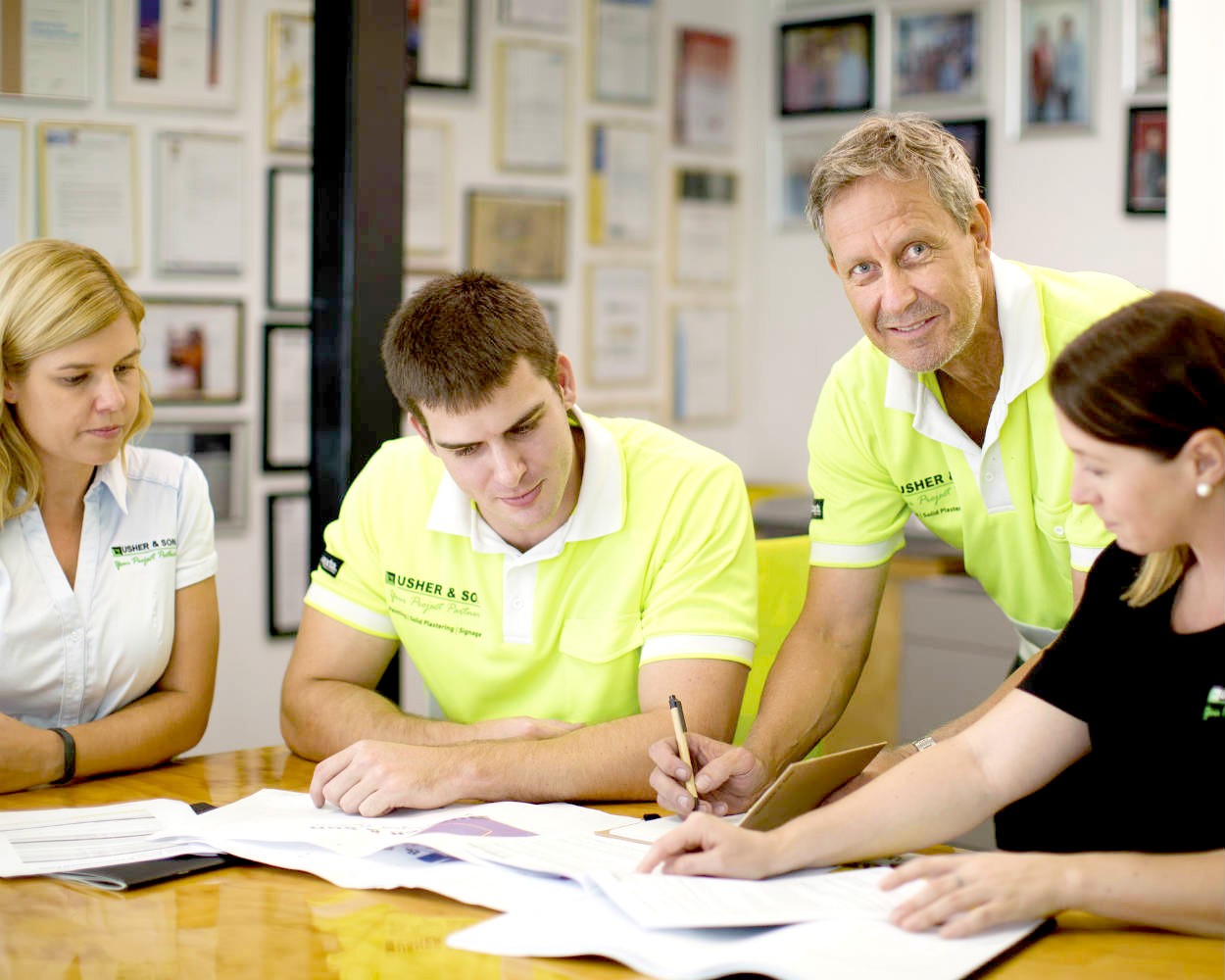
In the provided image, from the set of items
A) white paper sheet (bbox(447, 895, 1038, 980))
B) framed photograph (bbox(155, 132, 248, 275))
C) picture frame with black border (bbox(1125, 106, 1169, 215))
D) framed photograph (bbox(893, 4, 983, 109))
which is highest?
framed photograph (bbox(893, 4, 983, 109))

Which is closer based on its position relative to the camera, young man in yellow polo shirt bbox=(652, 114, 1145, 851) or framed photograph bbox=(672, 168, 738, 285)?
young man in yellow polo shirt bbox=(652, 114, 1145, 851)

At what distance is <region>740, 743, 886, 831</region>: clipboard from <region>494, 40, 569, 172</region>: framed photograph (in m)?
3.06

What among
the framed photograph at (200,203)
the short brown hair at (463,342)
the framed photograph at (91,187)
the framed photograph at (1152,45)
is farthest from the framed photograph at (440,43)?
the short brown hair at (463,342)

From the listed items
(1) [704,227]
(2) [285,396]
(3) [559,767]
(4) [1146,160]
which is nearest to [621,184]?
(1) [704,227]

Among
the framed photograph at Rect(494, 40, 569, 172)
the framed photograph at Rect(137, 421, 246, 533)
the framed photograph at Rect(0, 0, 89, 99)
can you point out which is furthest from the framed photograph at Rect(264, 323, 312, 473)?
the framed photograph at Rect(494, 40, 569, 172)

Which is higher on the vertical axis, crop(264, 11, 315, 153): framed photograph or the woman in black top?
crop(264, 11, 315, 153): framed photograph

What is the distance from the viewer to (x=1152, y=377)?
1311 mm

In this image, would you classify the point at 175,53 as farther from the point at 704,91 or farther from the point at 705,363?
the point at 705,363

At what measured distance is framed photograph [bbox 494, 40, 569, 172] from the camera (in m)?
4.29

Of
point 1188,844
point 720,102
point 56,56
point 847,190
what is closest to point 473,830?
point 1188,844

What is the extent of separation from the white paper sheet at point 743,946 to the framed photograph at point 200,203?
2.77 m

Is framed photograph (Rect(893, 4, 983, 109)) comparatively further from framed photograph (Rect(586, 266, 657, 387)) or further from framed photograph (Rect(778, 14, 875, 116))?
framed photograph (Rect(586, 266, 657, 387))

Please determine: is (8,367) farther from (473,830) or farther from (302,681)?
(473,830)

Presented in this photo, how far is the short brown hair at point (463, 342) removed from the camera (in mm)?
1868
